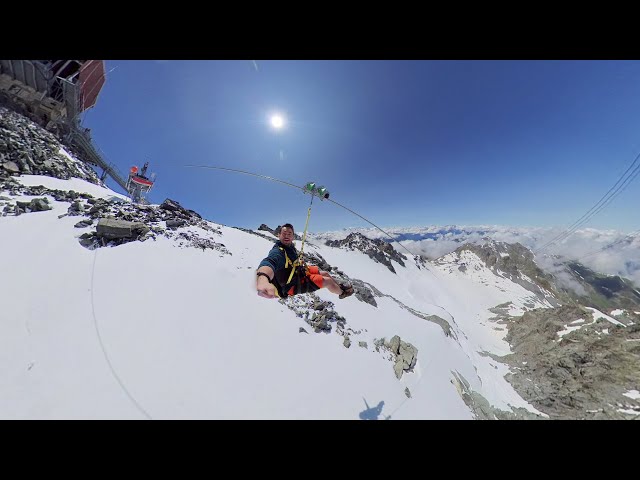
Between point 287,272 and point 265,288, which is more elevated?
point 287,272

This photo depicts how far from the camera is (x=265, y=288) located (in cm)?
410

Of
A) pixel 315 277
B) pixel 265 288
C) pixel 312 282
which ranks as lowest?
pixel 265 288

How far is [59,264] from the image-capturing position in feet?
27.1

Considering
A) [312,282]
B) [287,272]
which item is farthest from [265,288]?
[312,282]

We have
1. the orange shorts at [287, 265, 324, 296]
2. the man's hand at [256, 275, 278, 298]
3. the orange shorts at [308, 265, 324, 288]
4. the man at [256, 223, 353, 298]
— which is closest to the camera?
the man's hand at [256, 275, 278, 298]

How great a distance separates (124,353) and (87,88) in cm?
5121

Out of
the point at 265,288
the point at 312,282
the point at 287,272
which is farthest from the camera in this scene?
the point at 312,282

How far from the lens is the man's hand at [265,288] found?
13.2ft

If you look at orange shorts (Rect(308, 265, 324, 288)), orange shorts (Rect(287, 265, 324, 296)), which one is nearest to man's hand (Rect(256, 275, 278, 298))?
orange shorts (Rect(287, 265, 324, 296))

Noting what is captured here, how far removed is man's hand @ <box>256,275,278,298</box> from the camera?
4.02 meters

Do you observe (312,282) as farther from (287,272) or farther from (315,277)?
(287,272)

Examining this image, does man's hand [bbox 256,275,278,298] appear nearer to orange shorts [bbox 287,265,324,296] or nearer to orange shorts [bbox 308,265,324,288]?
orange shorts [bbox 287,265,324,296]
